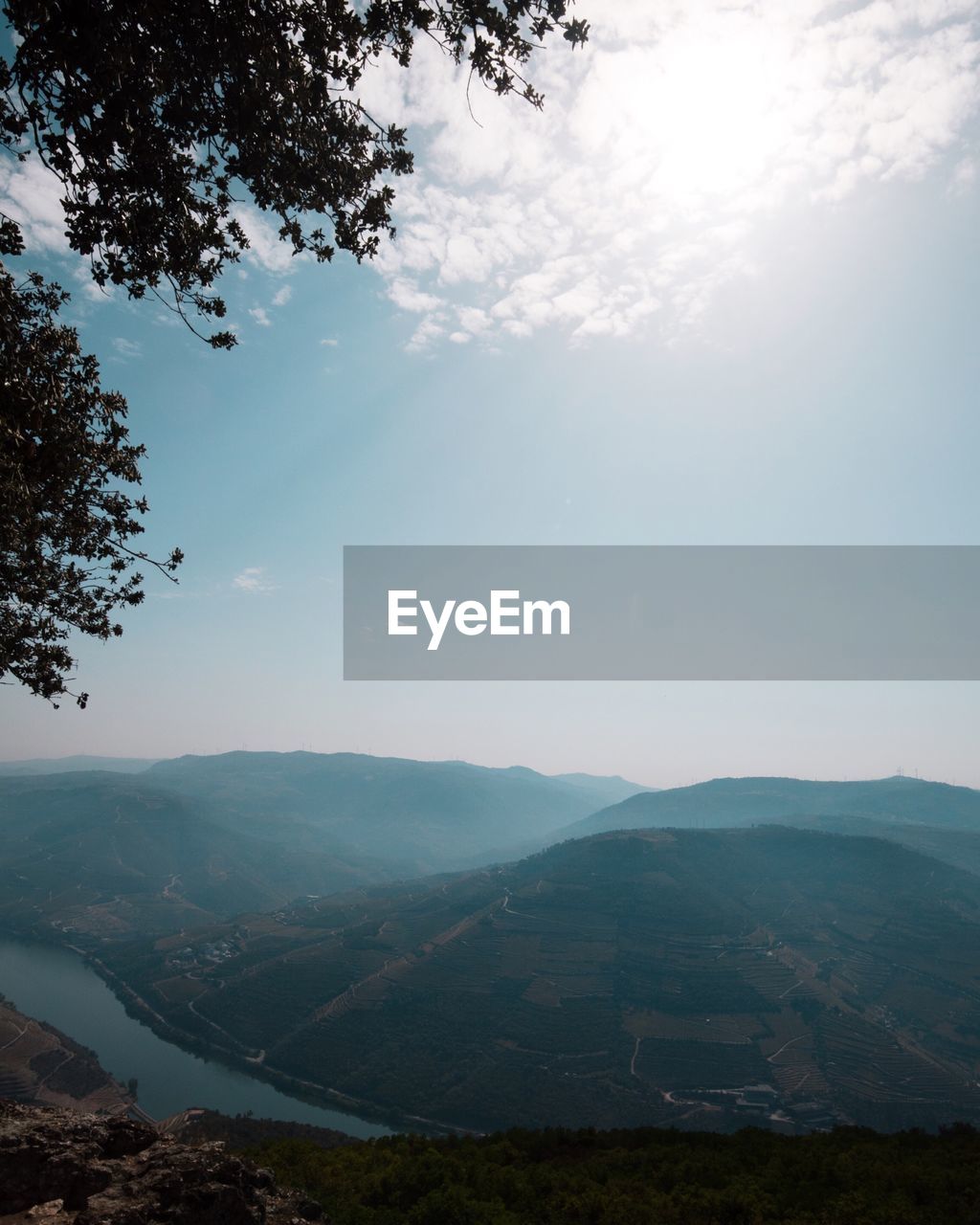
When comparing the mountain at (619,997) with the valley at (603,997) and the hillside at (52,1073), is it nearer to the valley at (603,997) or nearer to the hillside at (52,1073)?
the valley at (603,997)

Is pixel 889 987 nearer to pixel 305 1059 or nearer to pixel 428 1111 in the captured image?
pixel 428 1111

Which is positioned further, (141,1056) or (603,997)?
(603,997)

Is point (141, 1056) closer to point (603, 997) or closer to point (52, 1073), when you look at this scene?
point (52, 1073)

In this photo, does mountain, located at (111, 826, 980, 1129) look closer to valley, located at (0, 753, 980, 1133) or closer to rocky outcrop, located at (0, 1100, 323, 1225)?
valley, located at (0, 753, 980, 1133)

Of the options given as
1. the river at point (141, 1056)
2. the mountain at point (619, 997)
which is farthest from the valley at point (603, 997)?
the river at point (141, 1056)

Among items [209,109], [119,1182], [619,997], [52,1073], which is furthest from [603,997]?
[209,109]

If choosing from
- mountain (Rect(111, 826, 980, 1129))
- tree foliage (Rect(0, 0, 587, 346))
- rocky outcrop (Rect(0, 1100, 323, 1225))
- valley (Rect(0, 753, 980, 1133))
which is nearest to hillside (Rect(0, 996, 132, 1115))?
valley (Rect(0, 753, 980, 1133))
